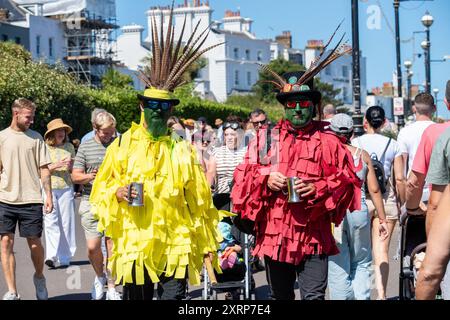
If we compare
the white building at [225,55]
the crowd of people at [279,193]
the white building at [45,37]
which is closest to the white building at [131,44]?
the white building at [225,55]

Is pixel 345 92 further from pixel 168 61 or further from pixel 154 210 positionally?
pixel 154 210

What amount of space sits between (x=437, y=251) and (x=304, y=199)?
104 inches

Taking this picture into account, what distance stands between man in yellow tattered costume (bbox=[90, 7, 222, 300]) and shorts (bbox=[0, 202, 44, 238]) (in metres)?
2.61

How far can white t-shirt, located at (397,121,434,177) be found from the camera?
10.4 m

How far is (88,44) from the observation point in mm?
75438

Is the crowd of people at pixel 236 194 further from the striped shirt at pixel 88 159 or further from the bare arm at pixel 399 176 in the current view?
the striped shirt at pixel 88 159

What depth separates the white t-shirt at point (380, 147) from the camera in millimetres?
9602

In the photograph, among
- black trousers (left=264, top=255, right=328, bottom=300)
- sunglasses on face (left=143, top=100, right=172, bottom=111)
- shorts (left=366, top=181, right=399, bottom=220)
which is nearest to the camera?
black trousers (left=264, top=255, right=328, bottom=300)

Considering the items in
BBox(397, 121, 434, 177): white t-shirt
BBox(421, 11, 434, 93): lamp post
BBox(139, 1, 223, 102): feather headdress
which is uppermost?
BBox(421, 11, 434, 93): lamp post

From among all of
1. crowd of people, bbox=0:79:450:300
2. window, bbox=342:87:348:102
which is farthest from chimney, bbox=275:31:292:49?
crowd of people, bbox=0:79:450:300

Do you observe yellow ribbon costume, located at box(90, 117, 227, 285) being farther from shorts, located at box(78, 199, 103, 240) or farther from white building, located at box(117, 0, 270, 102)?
white building, located at box(117, 0, 270, 102)

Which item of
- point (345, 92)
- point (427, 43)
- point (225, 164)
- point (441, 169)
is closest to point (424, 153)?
point (441, 169)

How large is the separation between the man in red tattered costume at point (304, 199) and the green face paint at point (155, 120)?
0.68 meters
